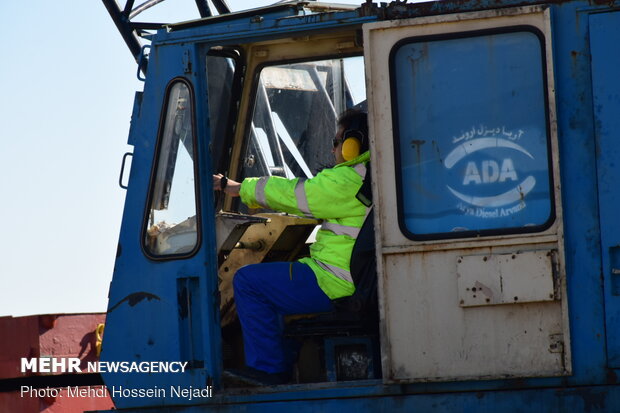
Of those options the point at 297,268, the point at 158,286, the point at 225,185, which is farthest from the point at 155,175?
the point at 297,268

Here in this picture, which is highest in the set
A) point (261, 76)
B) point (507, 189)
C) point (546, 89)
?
point (261, 76)

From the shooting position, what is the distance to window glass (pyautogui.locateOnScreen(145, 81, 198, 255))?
4.67m

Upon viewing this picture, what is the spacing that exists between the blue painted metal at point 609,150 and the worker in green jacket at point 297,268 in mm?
1106

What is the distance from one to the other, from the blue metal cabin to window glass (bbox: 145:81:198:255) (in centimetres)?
10

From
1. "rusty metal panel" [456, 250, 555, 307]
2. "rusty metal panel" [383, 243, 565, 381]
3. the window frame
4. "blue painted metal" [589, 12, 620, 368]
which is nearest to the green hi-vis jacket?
the window frame

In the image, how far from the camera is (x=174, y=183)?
15.5 ft

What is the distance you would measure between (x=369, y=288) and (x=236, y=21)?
4.63 ft

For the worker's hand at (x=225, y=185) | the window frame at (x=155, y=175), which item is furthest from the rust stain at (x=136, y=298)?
the worker's hand at (x=225, y=185)

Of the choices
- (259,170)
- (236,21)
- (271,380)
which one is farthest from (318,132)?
(271,380)

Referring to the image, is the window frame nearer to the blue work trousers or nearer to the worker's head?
the blue work trousers

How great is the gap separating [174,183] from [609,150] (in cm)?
201

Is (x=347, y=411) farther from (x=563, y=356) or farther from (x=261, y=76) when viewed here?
(x=261, y=76)

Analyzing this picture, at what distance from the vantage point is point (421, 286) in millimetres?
4207

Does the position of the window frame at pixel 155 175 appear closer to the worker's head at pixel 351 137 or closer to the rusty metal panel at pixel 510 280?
the worker's head at pixel 351 137
